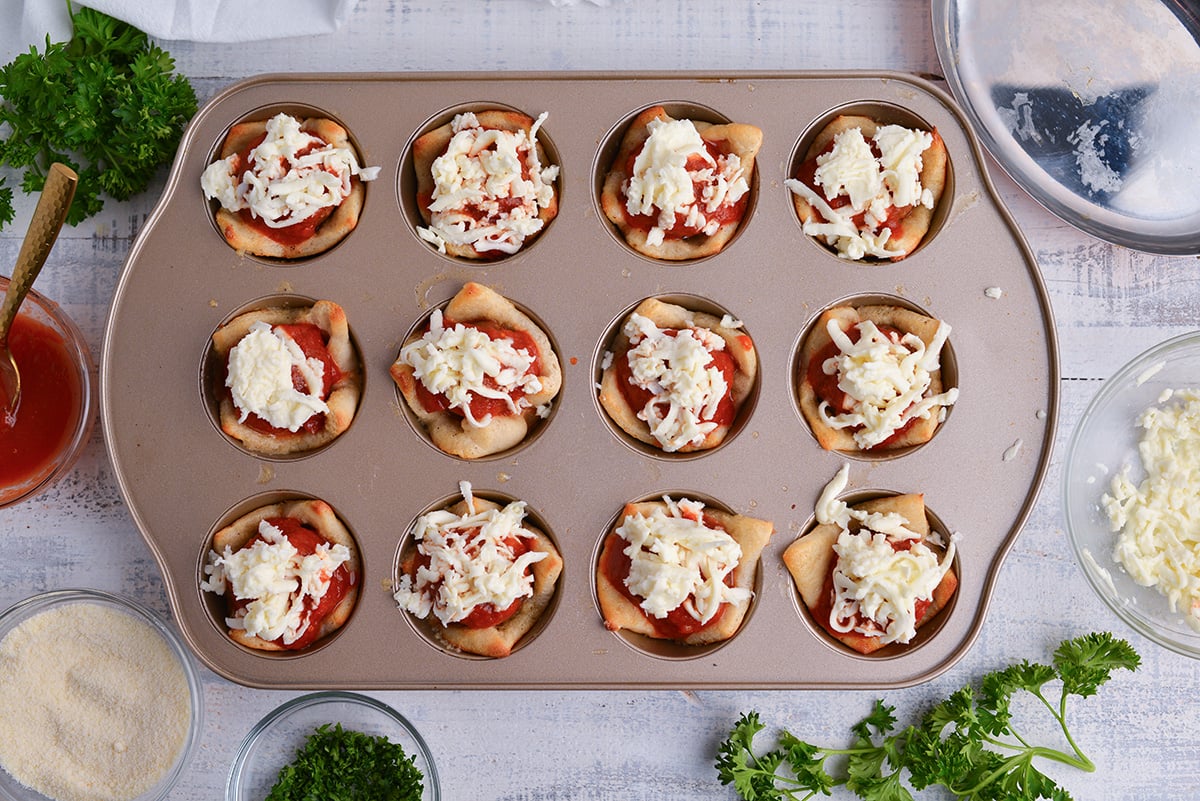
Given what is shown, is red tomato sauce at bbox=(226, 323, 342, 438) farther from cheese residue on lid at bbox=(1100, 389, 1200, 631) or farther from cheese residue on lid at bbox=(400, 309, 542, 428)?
cheese residue on lid at bbox=(1100, 389, 1200, 631)

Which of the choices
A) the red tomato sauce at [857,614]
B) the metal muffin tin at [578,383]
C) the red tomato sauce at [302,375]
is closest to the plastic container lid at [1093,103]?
the metal muffin tin at [578,383]

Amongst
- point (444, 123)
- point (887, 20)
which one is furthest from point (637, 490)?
point (887, 20)

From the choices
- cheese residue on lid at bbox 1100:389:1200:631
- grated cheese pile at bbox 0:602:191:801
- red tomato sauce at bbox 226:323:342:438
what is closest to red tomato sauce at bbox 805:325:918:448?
cheese residue on lid at bbox 1100:389:1200:631

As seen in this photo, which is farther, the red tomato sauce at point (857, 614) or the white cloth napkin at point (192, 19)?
the white cloth napkin at point (192, 19)

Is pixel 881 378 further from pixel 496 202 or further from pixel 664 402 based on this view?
pixel 496 202

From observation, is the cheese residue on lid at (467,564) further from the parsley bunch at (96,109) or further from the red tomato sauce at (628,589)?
the parsley bunch at (96,109)

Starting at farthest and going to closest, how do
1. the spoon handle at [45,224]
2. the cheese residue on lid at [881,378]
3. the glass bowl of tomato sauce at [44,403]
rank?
the glass bowl of tomato sauce at [44,403], the cheese residue on lid at [881,378], the spoon handle at [45,224]
